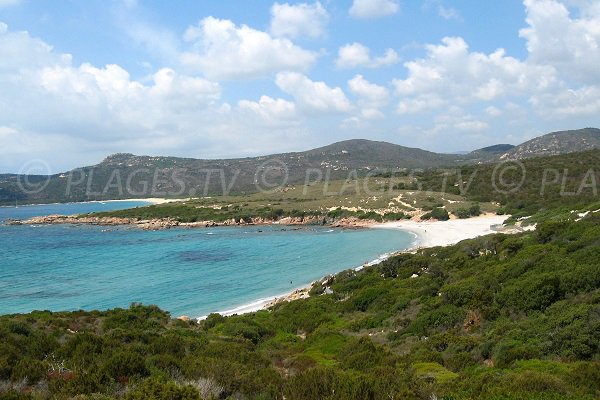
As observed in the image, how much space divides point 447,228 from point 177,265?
99.6 ft

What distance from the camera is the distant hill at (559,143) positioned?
5595 inches

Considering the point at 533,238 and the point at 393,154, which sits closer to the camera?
the point at 533,238

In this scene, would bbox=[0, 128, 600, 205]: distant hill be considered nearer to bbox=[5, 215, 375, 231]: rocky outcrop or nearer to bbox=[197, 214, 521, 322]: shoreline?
bbox=[5, 215, 375, 231]: rocky outcrop

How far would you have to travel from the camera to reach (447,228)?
53781 millimetres

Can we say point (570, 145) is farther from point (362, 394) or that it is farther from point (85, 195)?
point (85, 195)

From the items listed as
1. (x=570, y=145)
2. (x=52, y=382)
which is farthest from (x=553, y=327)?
(x=570, y=145)

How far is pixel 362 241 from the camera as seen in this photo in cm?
5300

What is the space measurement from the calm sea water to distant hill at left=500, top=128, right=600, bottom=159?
4207 inches

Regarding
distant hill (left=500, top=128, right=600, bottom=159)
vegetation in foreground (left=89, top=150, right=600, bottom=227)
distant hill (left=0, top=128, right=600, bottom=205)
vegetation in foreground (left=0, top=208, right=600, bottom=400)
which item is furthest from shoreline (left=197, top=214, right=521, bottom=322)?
distant hill (left=500, top=128, right=600, bottom=159)

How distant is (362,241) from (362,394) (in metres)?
46.9

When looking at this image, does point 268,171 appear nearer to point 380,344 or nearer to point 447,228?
point 447,228

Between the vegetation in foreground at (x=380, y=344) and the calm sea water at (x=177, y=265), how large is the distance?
477 inches

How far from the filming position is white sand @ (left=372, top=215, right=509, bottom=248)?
145 feet

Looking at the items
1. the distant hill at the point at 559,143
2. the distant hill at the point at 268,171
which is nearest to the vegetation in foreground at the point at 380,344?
the distant hill at the point at 268,171
